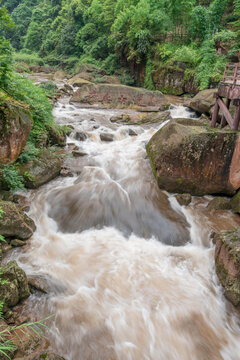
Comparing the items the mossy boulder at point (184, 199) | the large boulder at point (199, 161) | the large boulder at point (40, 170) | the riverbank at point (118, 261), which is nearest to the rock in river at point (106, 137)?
the riverbank at point (118, 261)

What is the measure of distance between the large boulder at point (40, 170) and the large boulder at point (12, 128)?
1.69 ft

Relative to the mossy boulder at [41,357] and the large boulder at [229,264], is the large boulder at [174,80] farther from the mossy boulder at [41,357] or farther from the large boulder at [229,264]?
the mossy boulder at [41,357]

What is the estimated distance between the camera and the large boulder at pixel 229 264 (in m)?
3.75

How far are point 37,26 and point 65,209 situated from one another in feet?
167

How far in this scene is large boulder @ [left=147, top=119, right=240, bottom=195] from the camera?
629 cm

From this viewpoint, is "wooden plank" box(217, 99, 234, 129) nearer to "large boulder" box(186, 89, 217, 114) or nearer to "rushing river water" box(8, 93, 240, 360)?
"rushing river water" box(8, 93, 240, 360)

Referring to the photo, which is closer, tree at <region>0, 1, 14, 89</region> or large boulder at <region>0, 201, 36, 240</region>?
tree at <region>0, 1, 14, 89</region>

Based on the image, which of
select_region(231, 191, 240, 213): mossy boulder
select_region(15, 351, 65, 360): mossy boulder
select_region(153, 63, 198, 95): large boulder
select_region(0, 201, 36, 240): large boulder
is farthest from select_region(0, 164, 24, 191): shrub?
select_region(153, 63, 198, 95): large boulder

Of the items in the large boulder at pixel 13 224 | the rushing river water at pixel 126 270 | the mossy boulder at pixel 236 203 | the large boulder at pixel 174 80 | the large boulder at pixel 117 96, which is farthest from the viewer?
the large boulder at pixel 174 80

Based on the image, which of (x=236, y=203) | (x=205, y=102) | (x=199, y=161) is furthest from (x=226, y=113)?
(x=205, y=102)

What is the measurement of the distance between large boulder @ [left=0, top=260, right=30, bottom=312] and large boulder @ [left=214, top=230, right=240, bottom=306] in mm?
3393

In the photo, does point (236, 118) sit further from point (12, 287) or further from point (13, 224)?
point (12, 287)

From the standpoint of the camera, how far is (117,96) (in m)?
15.6

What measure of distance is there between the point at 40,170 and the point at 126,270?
3.78 metres
